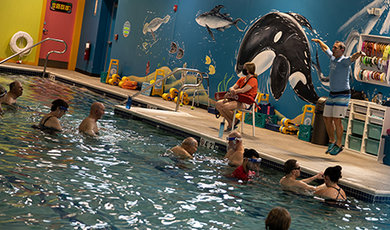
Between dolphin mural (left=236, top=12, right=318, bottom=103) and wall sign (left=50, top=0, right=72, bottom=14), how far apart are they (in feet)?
31.4

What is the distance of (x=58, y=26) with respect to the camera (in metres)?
21.3

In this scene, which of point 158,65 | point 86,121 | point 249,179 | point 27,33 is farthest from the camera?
point 27,33

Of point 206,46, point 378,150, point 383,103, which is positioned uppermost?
point 206,46

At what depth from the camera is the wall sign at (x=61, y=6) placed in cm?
2092

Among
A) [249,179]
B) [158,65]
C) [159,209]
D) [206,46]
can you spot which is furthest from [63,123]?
[158,65]

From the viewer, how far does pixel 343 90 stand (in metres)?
9.28

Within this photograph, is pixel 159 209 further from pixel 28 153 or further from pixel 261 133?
pixel 261 133

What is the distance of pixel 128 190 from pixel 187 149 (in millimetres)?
2232

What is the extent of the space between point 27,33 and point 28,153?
1420 centimetres

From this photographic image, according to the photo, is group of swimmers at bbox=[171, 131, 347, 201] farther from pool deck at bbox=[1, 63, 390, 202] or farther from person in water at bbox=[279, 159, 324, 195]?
pool deck at bbox=[1, 63, 390, 202]

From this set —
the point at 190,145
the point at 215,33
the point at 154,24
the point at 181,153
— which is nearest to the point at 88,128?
the point at 181,153

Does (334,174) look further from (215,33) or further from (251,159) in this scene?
(215,33)

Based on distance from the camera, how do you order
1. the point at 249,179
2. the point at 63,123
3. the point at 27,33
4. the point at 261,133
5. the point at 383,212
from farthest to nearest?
1. the point at 27,33
2. the point at 261,133
3. the point at 63,123
4. the point at 249,179
5. the point at 383,212

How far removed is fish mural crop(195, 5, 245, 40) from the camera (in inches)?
577
